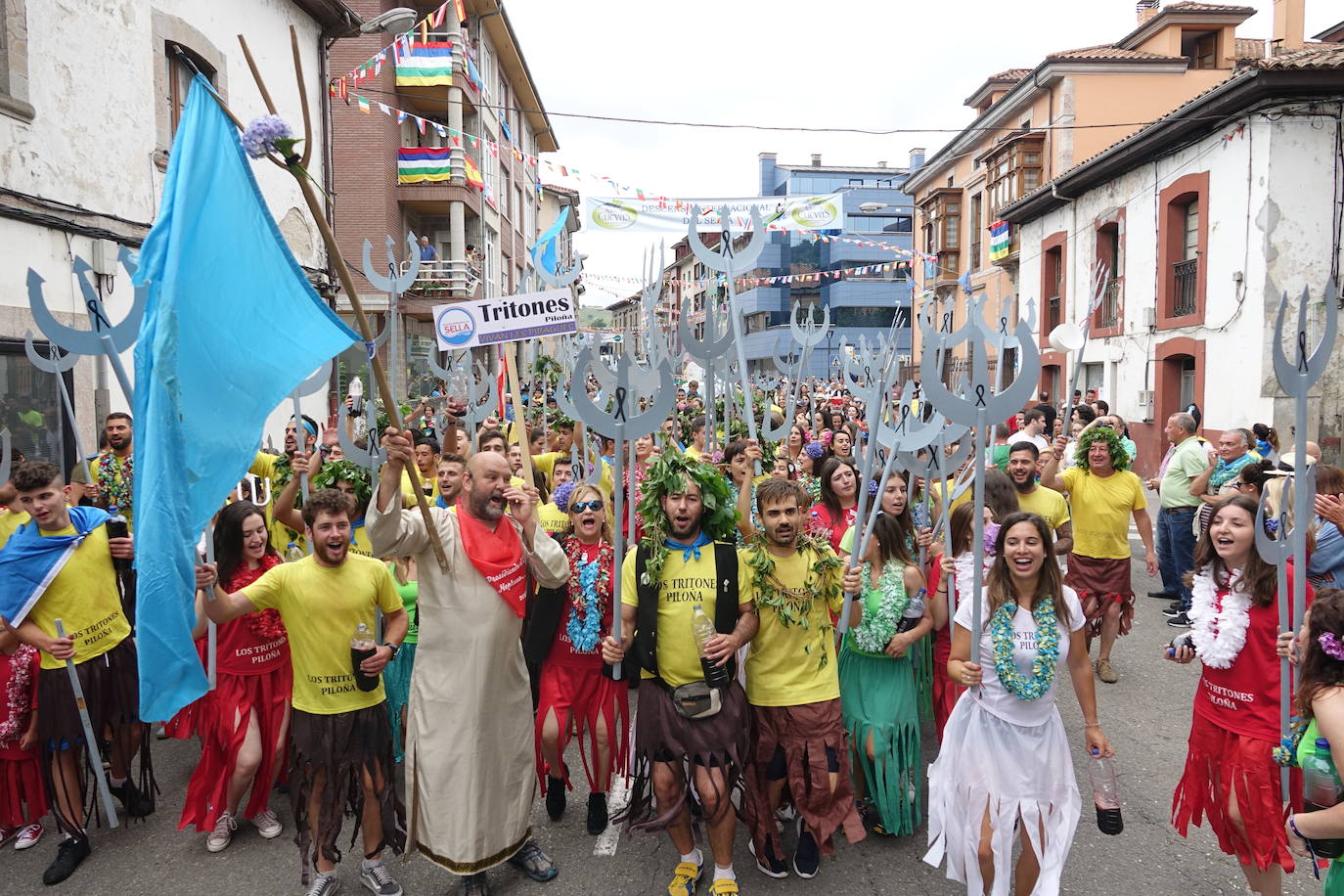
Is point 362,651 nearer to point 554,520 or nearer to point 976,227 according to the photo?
point 554,520

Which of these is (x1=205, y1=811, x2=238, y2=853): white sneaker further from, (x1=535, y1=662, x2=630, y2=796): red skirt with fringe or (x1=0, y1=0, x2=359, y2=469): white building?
(x1=0, y1=0, x2=359, y2=469): white building

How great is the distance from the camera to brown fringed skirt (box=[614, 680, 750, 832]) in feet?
12.5

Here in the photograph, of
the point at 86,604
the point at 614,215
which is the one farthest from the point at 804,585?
the point at 614,215

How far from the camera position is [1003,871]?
3.39 meters

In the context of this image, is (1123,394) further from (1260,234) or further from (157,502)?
(157,502)

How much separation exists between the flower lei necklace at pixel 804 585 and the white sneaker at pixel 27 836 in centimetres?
365

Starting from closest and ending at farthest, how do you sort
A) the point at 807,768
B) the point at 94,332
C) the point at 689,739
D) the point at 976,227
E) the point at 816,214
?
1. the point at 689,739
2. the point at 807,768
3. the point at 94,332
4. the point at 816,214
5. the point at 976,227

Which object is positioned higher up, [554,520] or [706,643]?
[554,520]

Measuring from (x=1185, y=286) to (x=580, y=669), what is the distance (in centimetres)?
1564

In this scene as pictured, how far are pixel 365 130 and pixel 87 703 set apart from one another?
20.8 m

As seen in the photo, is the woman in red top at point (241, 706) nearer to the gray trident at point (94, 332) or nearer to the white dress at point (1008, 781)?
the gray trident at point (94, 332)

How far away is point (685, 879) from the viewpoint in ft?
12.7

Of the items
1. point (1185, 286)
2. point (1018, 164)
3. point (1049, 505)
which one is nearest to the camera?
point (1049, 505)

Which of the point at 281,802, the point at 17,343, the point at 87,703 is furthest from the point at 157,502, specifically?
the point at 17,343
